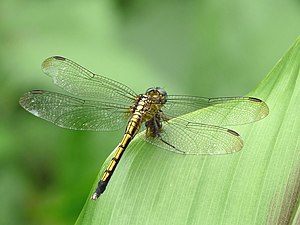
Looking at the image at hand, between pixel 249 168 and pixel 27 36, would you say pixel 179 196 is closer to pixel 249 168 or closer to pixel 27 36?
pixel 249 168

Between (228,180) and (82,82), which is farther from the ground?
(82,82)

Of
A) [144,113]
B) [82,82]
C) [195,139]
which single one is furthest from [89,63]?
[195,139]

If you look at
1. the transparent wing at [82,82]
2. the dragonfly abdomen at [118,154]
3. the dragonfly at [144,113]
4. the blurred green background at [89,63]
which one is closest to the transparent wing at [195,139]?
the dragonfly at [144,113]

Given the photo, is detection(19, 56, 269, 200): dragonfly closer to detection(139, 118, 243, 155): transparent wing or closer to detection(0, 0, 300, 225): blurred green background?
detection(139, 118, 243, 155): transparent wing

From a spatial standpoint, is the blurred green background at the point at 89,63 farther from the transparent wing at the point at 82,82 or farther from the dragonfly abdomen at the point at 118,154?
the dragonfly abdomen at the point at 118,154

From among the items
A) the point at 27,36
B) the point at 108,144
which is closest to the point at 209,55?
A: the point at 108,144

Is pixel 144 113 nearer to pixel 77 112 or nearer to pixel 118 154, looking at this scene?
pixel 77 112

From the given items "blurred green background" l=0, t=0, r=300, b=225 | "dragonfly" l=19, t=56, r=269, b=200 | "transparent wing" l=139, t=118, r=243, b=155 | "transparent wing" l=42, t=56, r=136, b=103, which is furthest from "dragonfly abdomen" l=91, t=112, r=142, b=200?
"blurred green background" l=0, t=0, r=300, b=225
